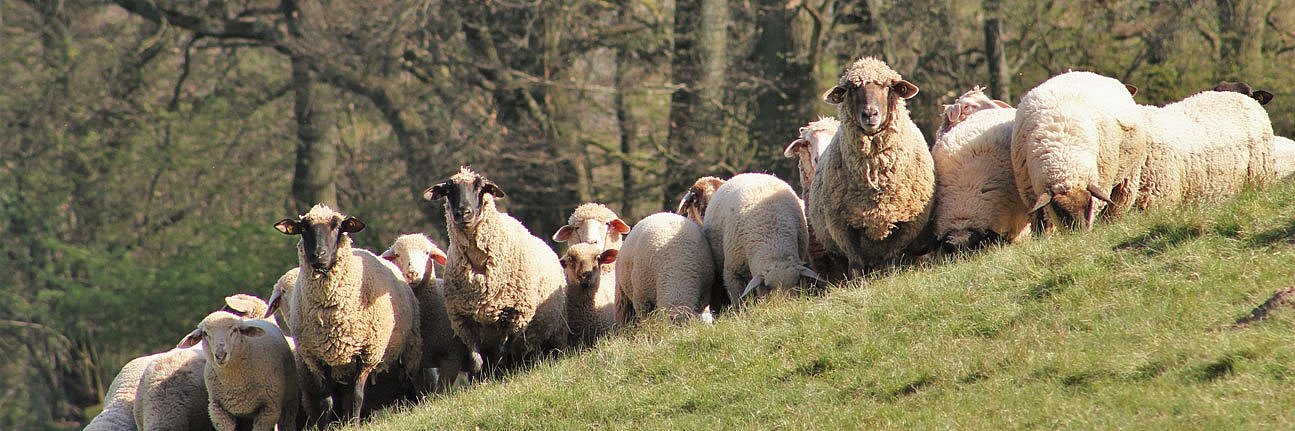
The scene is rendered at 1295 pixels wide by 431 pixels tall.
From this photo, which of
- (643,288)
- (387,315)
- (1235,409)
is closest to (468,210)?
(387,315)

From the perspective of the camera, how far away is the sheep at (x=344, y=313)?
1013 cm

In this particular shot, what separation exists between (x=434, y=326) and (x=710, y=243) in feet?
8.01

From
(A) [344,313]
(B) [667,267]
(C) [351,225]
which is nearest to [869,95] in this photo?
(B) [667,267]

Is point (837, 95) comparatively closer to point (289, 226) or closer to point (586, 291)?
point (586, 291)

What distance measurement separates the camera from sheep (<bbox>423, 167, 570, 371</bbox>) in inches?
404

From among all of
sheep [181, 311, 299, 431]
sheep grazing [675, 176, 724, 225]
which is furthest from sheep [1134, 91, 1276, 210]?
→ sheep [181, 311, 299, 431]

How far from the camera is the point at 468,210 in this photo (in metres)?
10.1

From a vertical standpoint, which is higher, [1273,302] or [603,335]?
[1273,302]

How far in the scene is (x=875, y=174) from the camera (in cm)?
948

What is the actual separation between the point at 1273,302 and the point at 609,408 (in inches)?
145

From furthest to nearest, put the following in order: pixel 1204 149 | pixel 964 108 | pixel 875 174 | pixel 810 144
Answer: pixel 810 144, pixel 964 108, pixel 1204 149, pixel 875 174

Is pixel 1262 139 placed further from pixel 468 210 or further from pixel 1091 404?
pixel 468 210

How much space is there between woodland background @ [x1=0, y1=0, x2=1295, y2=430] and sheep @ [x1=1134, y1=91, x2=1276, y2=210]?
7.73 meters

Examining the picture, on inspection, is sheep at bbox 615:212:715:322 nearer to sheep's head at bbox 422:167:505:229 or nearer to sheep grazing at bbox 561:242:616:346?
sheep grazing at bbox 561:242:616:346
